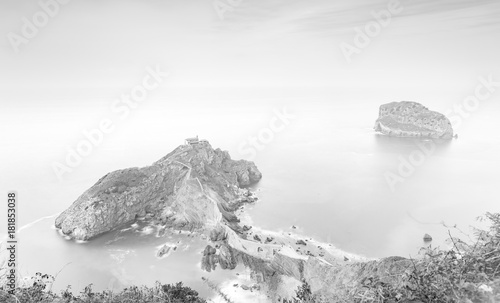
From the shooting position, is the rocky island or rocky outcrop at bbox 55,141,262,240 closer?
the rocky island

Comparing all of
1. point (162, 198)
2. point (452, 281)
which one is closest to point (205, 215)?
point (162, 198)

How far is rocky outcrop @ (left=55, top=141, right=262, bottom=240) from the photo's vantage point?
2597cm

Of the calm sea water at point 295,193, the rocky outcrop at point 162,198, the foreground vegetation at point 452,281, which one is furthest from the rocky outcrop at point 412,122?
the foreground vegetation at point 452,281

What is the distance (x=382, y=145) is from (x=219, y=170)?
33.2 meters

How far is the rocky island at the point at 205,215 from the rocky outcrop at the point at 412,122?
129 ft

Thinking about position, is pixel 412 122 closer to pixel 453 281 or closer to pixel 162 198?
pixel 162 198

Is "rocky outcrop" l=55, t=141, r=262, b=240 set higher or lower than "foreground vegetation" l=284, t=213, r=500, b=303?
lower

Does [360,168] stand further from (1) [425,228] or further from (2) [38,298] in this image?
(2) [38,298]

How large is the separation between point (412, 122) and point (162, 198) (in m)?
50.5

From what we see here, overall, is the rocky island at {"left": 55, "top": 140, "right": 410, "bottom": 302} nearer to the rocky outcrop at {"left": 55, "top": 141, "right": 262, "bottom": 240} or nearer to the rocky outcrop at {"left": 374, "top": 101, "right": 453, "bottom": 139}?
the rocky outcrop at {"left": 55, "top": 141, "right": 262, "bottom": 240}

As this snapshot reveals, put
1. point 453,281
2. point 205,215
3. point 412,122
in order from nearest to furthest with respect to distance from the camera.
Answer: point 453,281, point 205,215, point 412,122

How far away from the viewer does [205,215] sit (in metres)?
25.8

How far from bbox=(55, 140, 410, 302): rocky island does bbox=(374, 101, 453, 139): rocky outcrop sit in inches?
1542

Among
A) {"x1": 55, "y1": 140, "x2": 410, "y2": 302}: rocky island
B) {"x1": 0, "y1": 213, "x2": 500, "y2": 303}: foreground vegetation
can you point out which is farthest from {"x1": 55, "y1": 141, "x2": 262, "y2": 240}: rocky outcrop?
{"x1": 0, "y1": 213, "x2": 500, "y2": 303}: foreground vegetation
